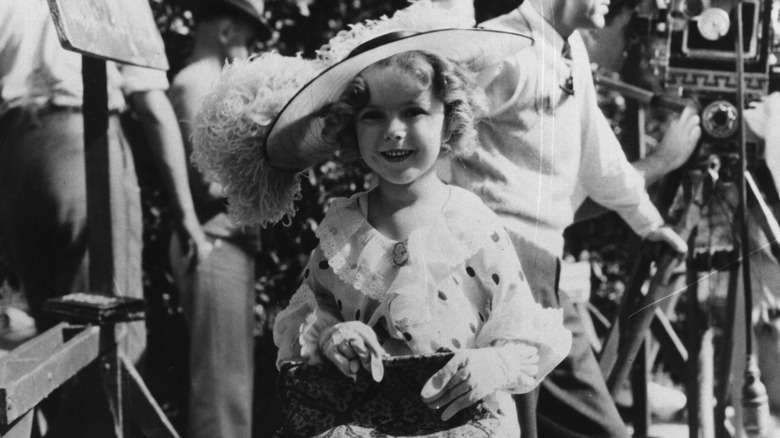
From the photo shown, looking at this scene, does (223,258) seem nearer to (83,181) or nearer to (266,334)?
(266,334)

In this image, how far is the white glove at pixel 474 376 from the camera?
239cm

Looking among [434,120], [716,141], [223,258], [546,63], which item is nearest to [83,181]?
[223,258]

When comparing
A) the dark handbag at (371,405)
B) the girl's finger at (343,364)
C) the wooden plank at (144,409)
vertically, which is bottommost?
the wooden plank at (144,409)

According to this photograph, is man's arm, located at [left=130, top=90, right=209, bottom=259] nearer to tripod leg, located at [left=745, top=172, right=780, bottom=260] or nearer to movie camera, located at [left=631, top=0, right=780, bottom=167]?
movie camera, located at [left=631, top=0, right=780, bottom=167]

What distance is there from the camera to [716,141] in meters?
3.07

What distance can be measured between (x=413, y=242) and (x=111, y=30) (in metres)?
1.24

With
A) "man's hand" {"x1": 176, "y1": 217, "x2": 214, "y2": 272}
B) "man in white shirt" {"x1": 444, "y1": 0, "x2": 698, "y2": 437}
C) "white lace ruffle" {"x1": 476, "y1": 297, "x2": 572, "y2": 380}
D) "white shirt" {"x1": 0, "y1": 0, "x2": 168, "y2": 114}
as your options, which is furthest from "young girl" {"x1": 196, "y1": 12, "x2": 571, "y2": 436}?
"white shirt" {"x1": 0, "y1": 0, "x2": 168, "y2": 114}

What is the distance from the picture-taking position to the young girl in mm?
2508

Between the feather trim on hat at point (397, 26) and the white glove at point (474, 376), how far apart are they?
903 mm

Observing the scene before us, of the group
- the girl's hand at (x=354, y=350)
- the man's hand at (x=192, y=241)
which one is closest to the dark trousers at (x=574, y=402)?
the girl's hand at (x=354, y=350)

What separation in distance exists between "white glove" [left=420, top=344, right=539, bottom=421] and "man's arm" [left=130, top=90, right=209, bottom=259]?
3.66 feet

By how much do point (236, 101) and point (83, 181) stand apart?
0.87 metres

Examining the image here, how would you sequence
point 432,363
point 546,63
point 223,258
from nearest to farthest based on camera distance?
point 432,363 < point 546,63 < point 223,258

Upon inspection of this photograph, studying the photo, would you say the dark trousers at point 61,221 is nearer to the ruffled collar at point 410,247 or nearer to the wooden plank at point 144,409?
the wooden plank at point 144,409
